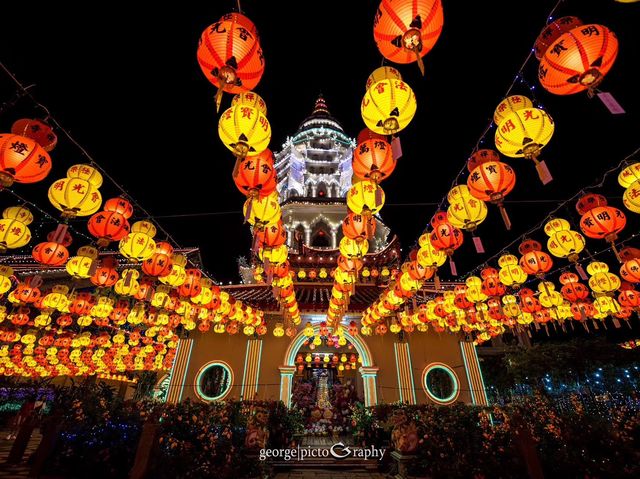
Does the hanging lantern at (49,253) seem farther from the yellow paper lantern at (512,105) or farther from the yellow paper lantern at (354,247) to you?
the yellow paper lantern at (512,105)

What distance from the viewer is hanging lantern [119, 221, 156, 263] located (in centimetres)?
593

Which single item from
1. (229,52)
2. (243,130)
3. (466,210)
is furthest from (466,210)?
(229,52)

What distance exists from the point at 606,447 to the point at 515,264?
11.7 feet

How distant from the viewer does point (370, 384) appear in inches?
488

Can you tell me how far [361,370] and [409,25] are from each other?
40.8ft

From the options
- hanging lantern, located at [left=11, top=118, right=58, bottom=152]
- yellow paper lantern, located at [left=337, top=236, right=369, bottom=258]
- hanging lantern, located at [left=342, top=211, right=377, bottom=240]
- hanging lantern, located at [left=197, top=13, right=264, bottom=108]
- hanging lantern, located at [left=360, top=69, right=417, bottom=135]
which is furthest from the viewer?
yellow paper lantern, located at [left=337, top=236, right=369, bottom=258]

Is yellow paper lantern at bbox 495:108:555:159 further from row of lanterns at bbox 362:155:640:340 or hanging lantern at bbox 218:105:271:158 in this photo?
hanging lantern at bbox 218:105:271:158

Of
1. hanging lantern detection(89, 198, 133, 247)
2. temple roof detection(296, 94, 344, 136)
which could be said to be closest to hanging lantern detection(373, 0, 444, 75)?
hanging lantern detection(89, 198, 133, 247)

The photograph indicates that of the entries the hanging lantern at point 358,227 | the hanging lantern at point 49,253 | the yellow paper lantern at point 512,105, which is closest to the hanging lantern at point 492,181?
the yellow paper lantern at point 512,105

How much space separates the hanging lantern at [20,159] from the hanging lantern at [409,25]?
4727 millimetres

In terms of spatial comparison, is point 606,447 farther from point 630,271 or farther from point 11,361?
point 11,361

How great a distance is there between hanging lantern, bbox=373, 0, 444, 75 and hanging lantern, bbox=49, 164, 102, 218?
482cm

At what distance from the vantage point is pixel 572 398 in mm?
8383

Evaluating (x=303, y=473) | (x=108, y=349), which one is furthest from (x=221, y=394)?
(x=108, y=349)
